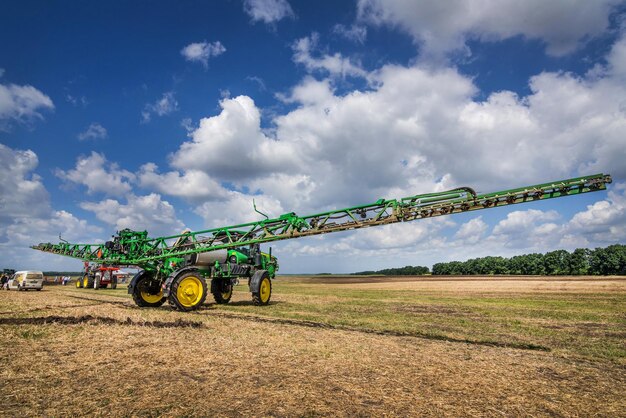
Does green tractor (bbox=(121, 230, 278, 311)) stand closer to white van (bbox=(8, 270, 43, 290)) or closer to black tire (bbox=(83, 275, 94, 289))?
white van (bbox=(8, 270, 43, 290))

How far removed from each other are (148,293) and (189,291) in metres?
4.36

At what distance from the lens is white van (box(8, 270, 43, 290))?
1441 inches

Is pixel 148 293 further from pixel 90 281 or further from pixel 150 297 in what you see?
pixel 90 281

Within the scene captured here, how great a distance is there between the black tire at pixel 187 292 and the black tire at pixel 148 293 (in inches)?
115

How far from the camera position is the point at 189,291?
661 inches

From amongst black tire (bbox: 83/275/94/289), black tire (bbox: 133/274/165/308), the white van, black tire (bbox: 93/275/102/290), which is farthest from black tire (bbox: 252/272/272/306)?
black tire (bbox: 83/275/94/289)

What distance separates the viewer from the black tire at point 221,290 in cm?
2144

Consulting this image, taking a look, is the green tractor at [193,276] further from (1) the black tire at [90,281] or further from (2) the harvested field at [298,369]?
(1) the black tire at [90,281]

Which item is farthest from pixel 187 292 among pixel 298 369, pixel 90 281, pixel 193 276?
pixel 90 281

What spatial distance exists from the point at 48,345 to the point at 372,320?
11103 mm

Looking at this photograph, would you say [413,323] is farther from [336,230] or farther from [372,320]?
[336,230]

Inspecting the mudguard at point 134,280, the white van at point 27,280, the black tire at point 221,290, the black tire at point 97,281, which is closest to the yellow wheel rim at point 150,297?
the mudguard at point 134,280

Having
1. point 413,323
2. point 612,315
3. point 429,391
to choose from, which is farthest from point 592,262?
point 429,391

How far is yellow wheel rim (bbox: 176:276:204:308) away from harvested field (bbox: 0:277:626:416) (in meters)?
3.55
